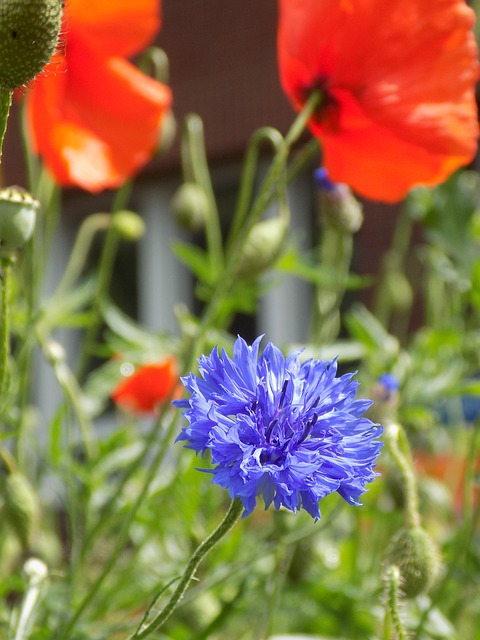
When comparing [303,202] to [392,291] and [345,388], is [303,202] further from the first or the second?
[345,388]

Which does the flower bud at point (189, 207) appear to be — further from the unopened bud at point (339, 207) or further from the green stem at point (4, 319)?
the green stem at point (4, 319)

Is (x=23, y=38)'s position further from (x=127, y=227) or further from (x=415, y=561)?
(x=127, y=227)

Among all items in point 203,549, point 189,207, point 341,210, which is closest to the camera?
point 203,549

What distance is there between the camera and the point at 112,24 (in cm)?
62

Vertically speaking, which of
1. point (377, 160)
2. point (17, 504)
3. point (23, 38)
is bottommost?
point (17, 504)

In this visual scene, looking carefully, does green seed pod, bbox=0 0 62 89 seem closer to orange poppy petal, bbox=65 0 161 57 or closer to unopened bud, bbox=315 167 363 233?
orange poppy petal, bbox=65 0 161 57

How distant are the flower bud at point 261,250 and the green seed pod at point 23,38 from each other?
315 millimetres

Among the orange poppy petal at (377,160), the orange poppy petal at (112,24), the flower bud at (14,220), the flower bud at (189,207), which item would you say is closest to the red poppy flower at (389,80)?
the orange poppy petal at (377,160)

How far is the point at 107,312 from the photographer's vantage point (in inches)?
34.6

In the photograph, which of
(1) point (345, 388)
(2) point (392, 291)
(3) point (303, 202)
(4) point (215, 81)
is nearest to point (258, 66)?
(4) point (215, 81)

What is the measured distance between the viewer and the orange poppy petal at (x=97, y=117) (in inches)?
24.7

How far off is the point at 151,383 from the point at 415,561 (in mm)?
403

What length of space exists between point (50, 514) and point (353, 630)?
1.54 ft

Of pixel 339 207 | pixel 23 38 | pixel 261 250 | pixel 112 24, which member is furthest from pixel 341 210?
pixel 23 38
